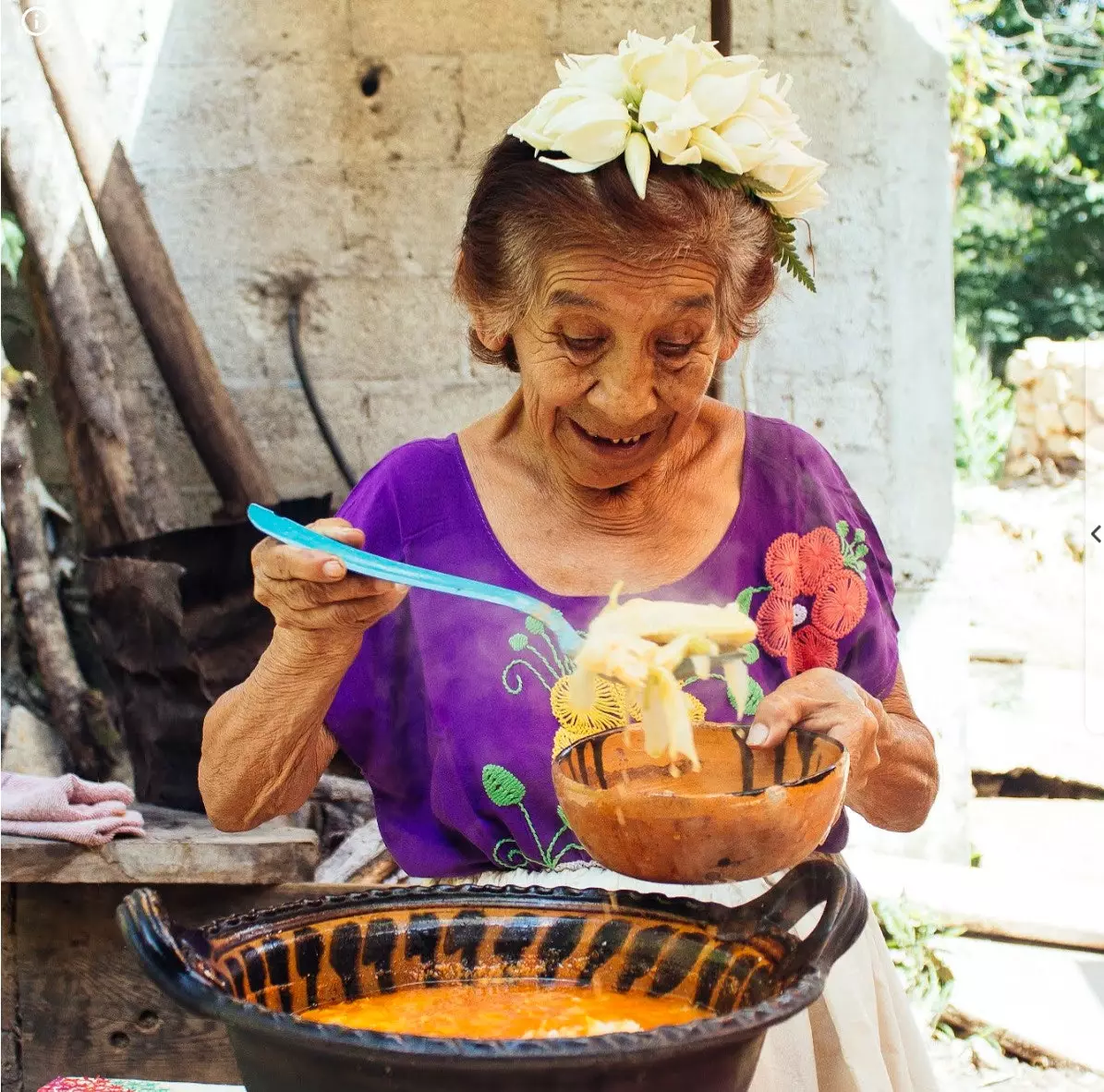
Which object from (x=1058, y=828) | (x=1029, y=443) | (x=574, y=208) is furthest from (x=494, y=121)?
(x=1029, y=443)

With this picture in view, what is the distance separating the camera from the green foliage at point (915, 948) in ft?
13.1

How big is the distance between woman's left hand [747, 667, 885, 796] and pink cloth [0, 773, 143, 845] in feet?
5.74

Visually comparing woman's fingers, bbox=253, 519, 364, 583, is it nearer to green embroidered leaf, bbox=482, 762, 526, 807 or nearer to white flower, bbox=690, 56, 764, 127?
green embroidered leaf, bbox=482, 762, 526, 807

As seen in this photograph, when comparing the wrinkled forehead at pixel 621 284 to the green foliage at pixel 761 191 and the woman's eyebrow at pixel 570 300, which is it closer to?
the woman's eyebrow at pixel 570 300

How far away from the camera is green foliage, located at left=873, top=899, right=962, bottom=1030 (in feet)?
13.1

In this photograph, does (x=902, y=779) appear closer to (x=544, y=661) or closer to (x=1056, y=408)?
(x=544, y=661)

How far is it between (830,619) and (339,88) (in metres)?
2.65

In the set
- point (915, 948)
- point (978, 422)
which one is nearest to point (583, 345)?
point (915, 948)

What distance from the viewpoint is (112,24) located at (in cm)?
399

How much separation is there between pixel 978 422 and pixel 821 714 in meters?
12.5

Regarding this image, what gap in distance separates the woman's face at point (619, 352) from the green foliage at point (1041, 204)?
600 inches

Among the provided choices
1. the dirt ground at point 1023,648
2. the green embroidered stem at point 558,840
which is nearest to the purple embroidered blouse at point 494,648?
the green embroidered stem at point 558,840

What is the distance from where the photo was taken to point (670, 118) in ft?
5.79

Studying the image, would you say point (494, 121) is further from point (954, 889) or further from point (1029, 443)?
point (1029, 443)
